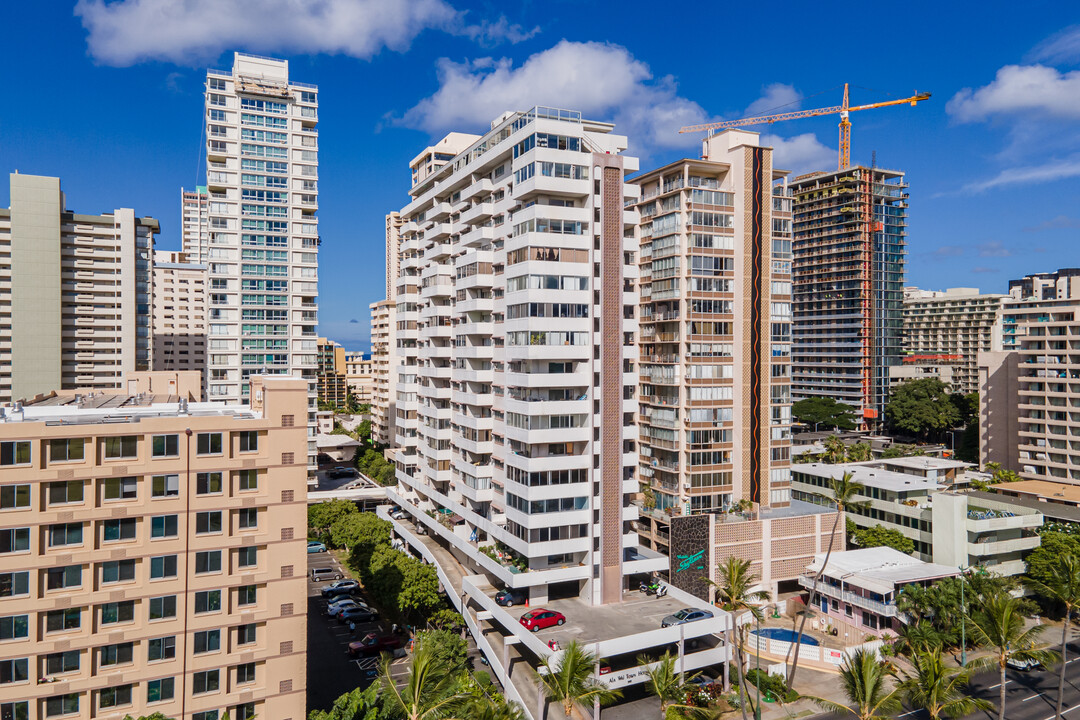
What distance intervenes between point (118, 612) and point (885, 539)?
2707 inches

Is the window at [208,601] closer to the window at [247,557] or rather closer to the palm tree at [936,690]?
the window at [247,557]

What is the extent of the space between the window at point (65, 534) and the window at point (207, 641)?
24.1 feet

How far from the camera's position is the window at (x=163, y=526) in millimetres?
32969

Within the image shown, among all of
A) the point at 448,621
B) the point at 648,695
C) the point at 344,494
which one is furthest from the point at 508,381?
the point at 344,494

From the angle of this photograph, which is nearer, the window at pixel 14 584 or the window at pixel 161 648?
the window at pixel 14 584

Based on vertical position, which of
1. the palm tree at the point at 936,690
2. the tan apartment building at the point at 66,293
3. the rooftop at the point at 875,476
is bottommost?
the palm tree at the point at 936,690

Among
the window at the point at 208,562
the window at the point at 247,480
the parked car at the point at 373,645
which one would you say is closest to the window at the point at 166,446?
the window at the point at 247,480

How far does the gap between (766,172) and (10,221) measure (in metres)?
112

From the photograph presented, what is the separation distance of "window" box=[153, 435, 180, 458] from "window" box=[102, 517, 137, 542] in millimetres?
3321

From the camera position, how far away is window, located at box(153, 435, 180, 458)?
33.1 m

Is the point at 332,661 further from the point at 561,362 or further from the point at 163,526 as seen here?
the point at 561,362

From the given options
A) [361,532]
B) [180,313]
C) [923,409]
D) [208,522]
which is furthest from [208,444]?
[180,313]

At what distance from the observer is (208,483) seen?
34.1 meters

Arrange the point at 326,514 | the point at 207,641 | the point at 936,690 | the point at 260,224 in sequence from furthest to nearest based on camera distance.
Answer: the point at 260,224, the point at 326,514, the point at 936,690, the point at 207,641
